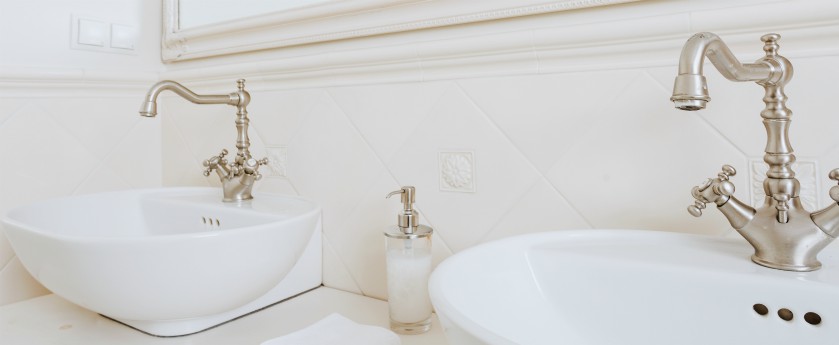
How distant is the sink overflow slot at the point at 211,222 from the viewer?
3.05 feet

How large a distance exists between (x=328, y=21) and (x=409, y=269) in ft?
1.76

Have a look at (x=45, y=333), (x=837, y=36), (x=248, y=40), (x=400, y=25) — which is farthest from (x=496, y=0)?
(x=45, y=333)

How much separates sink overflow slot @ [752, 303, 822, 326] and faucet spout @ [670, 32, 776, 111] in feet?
0.70

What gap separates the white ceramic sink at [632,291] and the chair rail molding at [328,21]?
1.15ft

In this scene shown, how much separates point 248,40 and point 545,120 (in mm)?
716

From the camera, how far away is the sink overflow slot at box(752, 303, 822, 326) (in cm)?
46

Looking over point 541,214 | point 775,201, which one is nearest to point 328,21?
point 541,214

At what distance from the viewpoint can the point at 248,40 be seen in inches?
43.5

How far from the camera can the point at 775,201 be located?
0.52m

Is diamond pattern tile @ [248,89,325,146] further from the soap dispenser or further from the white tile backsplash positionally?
the soap dispenser

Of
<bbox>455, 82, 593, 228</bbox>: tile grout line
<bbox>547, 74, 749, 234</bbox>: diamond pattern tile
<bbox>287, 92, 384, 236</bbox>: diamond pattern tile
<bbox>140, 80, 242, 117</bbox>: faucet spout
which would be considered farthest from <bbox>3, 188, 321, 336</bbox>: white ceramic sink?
<bbox>547, 74, 749, 234</bbox>: diamond pattern tile

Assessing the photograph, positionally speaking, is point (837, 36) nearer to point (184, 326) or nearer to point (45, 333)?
point (184, 326)

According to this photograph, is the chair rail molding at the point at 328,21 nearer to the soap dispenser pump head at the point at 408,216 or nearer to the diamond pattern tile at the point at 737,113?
the diamond pattern tile at the point at 737,113

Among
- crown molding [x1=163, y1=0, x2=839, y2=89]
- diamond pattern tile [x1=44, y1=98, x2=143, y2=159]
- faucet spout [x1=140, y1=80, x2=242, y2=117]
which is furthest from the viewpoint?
diamond pattern tile [x1=44, y1=98, x2=143, y2=159]
